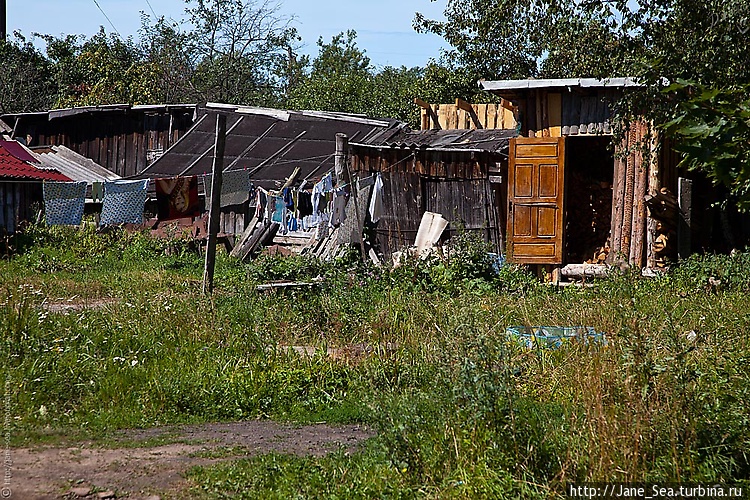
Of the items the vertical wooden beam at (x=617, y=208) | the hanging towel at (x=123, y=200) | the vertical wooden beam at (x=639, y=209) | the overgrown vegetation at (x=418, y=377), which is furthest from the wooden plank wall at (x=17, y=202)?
the vertical wooden beam at (x=639, y=209)

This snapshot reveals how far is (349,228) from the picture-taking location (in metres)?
14.3

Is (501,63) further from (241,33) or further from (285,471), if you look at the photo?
(285,471)

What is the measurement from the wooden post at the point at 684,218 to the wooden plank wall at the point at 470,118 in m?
4.57

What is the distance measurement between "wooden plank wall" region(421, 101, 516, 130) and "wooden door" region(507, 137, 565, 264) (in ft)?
10.6

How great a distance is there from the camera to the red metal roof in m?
16.4

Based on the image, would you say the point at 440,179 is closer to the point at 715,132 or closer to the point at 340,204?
the point at 340,204

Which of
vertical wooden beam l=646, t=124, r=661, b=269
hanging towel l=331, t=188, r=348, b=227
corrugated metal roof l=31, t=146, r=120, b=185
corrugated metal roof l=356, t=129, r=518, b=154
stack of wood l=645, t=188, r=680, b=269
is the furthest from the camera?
corrugated metal roof l=31, t=146, r=120, b=185

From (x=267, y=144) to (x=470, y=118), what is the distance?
15.2ft

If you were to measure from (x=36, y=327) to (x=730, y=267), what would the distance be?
819 cm

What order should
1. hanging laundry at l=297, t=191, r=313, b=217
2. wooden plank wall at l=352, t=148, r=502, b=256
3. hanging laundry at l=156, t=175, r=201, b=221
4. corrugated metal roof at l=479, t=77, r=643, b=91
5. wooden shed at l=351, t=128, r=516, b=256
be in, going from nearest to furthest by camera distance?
corrugated metal roof at l=479, t=77, r=643, b=91 → wooden shed at l=351, t=128, r=516, b=256 → wooden plank wall at l=352, t=148, r=502, b=256 → hanging laundry at l=297, t=191, r=313, b=217 → hanging laundry at l=156, t=175, r=201, b=221

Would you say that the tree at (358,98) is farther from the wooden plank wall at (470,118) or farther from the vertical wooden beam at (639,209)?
the vertical wooden beam at (639,209)

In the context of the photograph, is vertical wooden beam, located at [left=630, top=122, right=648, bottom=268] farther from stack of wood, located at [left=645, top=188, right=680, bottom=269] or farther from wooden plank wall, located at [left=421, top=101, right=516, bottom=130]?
wooden plank wall, located at [left=421, top=101, right=516, bottom=130]

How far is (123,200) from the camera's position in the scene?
54.7ft

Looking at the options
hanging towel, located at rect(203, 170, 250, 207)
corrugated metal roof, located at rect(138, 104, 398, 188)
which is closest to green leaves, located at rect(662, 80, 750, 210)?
hanging towel, located at rect(203, 170, 250, 207)
